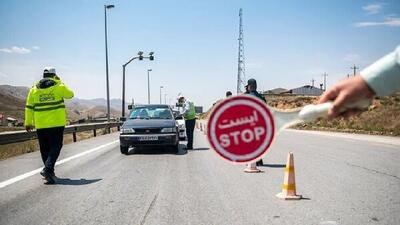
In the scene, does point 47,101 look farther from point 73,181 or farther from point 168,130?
point 168,130

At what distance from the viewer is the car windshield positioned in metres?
15.9

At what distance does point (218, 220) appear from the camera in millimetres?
5621

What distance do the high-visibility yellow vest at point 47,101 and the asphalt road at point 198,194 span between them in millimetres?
1163

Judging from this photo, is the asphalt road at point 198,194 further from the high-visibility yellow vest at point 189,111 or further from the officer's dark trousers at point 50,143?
the high-visibility yellow vest at point 189,111

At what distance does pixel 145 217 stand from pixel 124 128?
8866 mm

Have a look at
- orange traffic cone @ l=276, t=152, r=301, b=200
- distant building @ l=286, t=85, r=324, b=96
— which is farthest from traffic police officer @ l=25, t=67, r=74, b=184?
distant building @ l=286, t=85, r=324, b=96

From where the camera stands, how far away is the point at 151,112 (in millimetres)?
16156

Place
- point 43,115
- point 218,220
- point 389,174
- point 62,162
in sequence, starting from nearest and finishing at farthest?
1. point 218,220
2. point 43,115
3. point 389,174
4. point 62,162

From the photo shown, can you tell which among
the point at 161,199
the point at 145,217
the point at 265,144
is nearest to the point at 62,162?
the point at 161,199

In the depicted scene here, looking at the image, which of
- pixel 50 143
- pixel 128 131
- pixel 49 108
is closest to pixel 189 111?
pixel 128 131

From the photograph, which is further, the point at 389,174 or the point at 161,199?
the point at 389,174

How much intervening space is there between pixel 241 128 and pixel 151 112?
14236 millimetres

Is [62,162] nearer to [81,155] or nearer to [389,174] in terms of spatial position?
[81,155]

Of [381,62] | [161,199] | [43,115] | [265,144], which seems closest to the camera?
[381,62]
